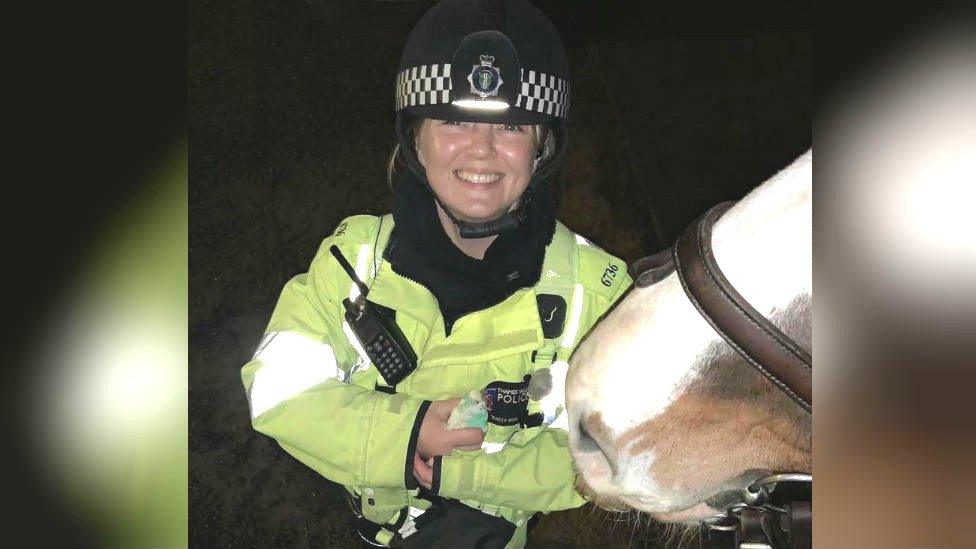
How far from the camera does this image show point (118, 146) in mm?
224

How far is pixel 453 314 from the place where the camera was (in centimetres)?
80

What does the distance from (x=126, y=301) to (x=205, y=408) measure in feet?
3.03

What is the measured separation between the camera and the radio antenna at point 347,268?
0.78 m

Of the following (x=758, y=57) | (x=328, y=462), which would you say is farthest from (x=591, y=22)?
(x=328, y=462)

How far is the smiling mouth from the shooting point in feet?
2.60

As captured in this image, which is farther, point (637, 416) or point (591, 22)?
point (591, 22)

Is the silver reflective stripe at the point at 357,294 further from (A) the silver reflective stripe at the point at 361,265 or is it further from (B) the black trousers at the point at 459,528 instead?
(B) the black trousers at the point at 459,528

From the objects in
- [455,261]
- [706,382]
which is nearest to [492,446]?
[455,261]

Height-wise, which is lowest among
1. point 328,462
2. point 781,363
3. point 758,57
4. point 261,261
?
point 328,462

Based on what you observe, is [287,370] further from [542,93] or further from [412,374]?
[542,93]

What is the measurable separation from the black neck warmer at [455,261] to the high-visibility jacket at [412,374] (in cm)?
1

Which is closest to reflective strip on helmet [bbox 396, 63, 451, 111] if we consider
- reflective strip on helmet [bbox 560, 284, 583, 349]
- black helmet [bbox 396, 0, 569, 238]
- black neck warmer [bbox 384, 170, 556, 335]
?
black helmet [bbox 396, 0, 569, 238]

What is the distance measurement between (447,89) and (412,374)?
28cm

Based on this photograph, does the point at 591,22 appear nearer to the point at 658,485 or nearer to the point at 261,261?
the point at 261,261
